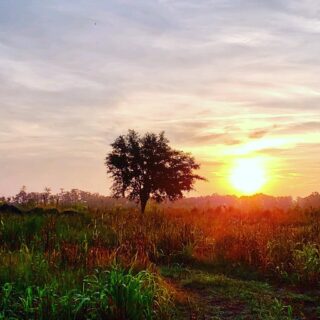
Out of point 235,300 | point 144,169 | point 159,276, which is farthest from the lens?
point 144,169

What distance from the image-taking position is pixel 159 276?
9.12 m

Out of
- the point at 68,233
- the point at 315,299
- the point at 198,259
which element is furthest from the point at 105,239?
the point at 315,299

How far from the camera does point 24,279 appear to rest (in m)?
8.05

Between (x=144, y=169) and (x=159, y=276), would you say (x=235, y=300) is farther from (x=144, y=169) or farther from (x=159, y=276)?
(x=144, y=169)

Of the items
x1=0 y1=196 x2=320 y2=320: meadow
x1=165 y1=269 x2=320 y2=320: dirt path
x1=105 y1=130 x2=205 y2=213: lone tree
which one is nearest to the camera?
x1=0 y1=196 x2=320 y2=320: meadow

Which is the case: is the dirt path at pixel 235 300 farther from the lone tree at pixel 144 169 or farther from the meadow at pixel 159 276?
the lone tree at pixel 144 169

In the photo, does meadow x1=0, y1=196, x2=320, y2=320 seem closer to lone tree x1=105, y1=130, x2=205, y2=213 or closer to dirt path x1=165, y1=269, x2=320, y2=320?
dirt path x1=165, y1=269, x2=320, y2=320

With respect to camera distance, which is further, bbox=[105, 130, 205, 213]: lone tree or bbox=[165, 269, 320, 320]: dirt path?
bbox=[105, 130, 205, 213]: lone tree

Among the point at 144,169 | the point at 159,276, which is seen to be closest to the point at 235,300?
the point at 159,276

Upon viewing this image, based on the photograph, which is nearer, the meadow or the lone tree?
the meadow

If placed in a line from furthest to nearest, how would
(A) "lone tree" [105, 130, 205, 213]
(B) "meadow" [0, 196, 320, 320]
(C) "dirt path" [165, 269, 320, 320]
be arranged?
(A) "lone tree" [105, 130, 205, 213] < (C) "dirt path" [165, 269, 320, 320] < (B) "meadow" [0, 196, 320, 320]

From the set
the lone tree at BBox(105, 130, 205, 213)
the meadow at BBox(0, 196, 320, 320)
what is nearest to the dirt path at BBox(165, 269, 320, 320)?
the meadow at BBox(0, 196, 320, 320)

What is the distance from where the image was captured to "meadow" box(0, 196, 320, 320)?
7043 mm

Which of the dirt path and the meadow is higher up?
the meadow
